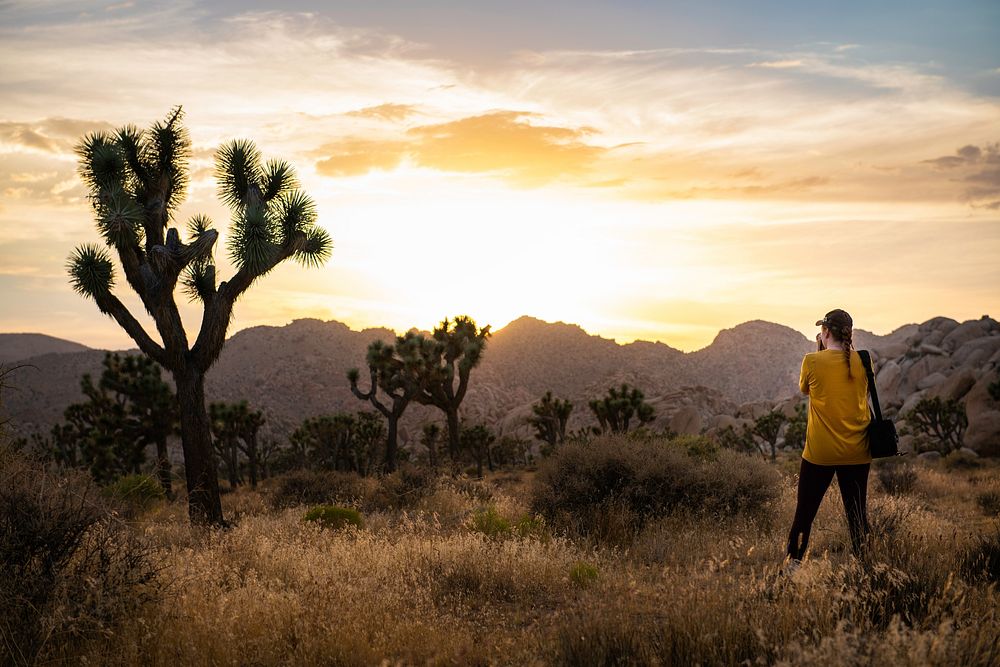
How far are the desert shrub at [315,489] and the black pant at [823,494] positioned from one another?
50.2ft

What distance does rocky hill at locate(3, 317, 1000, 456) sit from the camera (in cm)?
7188

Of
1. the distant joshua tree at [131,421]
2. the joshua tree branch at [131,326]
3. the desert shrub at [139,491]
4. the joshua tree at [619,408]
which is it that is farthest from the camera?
the joshua tree at [619,408]

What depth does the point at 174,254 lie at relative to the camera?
54.8 feet

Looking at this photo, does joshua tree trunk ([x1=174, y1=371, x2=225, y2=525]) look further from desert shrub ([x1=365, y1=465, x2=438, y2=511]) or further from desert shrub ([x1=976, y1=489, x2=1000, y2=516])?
desert shrub ([x1=976, y1=489, x2=1000, y2=516])

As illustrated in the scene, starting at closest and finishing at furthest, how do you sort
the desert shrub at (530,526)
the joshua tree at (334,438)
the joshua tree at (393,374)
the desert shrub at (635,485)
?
the desert shrub at (530,526)
the desert shrub at (635,485)
the joshua tree at (393,374)
the joshua tree at (334,438)

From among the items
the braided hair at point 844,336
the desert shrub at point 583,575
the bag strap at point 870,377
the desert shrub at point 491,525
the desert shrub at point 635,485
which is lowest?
the desert shrub at point 491,525

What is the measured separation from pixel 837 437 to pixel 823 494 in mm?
576

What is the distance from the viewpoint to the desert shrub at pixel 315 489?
816 inches

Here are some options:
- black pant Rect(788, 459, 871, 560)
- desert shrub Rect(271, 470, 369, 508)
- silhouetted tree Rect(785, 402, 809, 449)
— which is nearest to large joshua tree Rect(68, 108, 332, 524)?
desert shrub Rect(271, 470, 369, 508)

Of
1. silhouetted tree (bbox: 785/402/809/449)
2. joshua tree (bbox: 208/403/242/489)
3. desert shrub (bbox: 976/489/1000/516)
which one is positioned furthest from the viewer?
silhouetted tree (bbox: 785/402/809/449)

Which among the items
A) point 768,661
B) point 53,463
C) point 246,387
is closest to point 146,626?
point 53,463

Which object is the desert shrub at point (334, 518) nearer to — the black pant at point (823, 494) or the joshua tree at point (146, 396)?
the black pant at point (823, 494)

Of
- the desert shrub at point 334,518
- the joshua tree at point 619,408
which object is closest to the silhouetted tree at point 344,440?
the joshua tree at point 619,408

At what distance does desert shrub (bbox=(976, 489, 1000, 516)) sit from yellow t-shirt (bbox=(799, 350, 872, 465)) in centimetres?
920
